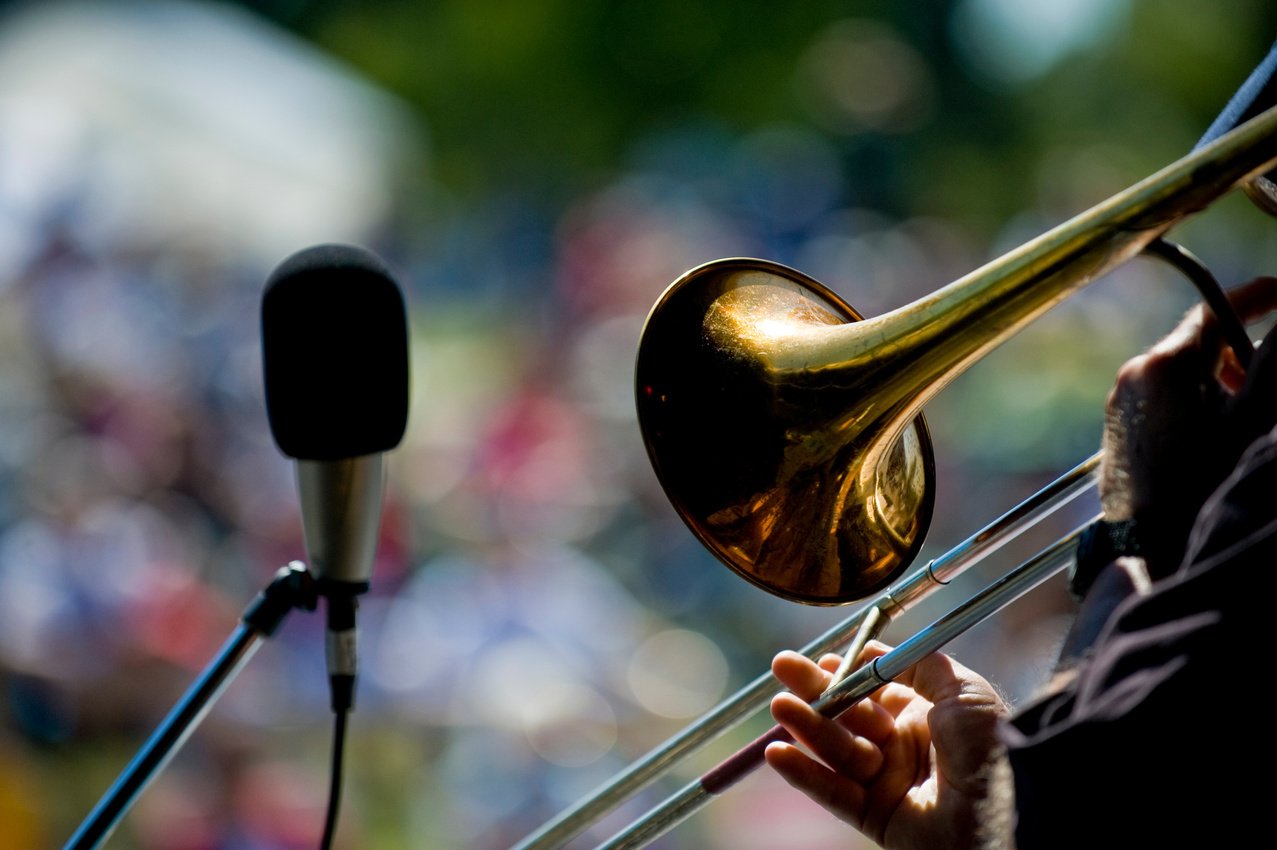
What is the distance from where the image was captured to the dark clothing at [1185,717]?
3.61ft

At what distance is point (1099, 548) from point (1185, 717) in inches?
12.1

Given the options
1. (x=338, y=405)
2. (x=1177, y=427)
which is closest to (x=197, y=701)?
(x=338, y=405)

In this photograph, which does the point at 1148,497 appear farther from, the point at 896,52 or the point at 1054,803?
the point at 896,52

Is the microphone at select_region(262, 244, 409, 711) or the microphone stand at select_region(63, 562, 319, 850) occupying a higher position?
the microphone at select_region(262, 244, 409, 711)

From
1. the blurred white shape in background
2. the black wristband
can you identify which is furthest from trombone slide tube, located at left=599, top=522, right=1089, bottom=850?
the blurred white shape in background

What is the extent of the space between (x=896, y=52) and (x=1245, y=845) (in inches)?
731

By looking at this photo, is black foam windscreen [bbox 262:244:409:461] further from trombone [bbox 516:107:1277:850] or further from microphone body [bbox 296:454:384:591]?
trombone [bbox 516:107:1277:850]

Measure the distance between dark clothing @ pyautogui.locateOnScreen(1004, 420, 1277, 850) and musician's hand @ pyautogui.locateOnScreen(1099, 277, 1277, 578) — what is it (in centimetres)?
17

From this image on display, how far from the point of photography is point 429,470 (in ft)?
27.0

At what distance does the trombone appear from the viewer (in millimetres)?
1642

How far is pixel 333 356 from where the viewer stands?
189 centimetres

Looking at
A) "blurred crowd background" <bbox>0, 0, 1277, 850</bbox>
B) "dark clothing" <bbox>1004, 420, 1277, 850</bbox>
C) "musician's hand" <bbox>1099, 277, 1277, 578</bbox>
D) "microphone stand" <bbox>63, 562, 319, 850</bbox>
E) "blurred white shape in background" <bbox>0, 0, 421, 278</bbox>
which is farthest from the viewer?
"blurred white shape in background" <bbox>0, 0, 421, 278</bbox>

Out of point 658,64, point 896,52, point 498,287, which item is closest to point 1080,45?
point 896,52

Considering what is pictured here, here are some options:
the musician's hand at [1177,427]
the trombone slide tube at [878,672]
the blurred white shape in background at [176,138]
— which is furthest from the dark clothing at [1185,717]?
the blurred white shape in background at [176,138]
